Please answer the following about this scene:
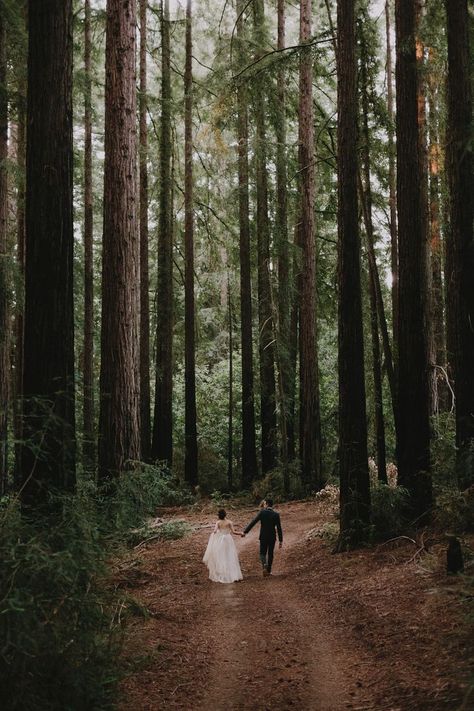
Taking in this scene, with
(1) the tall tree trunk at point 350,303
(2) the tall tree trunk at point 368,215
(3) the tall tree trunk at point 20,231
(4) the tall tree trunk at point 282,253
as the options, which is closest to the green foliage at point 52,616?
(3) the tall tree trunk at point 20,231

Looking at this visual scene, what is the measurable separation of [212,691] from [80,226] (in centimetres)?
2619

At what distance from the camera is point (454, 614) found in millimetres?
6328

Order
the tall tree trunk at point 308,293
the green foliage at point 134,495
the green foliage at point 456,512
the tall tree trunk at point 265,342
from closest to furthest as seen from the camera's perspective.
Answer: the green foliage at point 134,495, the green foliage at point 456,512, the tall tree trunk at point 308,293, the tall tree trunk at point 265,342

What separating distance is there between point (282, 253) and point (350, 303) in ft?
32.3

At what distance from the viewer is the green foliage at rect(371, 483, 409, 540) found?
10.3 m

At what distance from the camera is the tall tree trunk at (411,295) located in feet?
34.1

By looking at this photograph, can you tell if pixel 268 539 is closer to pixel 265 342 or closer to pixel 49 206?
pixel 49 206

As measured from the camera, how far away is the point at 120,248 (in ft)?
34.9

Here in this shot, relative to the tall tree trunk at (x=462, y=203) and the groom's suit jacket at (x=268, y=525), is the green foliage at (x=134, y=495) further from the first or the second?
the tall tree trunk at (x=462, y=203)

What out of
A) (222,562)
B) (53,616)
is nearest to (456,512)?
(222,562)

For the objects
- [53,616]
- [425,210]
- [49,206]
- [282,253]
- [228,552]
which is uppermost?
[282,253]

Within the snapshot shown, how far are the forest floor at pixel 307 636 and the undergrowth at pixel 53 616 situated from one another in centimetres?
74

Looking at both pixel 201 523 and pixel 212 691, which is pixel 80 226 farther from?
pixel 212 691

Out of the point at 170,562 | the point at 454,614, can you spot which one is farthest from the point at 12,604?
the point at 170,562
